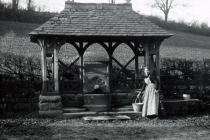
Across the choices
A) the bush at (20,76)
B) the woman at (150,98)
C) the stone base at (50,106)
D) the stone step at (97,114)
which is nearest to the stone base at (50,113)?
the stone base at (50,106)

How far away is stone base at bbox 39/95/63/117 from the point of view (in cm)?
1617

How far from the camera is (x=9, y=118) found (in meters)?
15.7

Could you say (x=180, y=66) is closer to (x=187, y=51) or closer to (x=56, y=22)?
(x=56, y=22)

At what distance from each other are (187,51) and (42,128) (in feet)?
92.9

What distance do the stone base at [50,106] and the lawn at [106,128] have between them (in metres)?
0.55

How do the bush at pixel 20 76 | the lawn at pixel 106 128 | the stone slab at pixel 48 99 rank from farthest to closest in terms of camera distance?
1. the bush at pixel 20 76
2. the stone slab at pixel 48 99
3. the lawn at pixel 106 128

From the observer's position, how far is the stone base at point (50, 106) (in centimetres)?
1617

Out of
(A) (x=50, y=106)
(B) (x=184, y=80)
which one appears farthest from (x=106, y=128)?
(B) (x=184, y=80)

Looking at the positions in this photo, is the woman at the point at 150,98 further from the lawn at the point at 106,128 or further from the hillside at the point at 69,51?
the hillside at the point at 69,51

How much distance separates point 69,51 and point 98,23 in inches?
615

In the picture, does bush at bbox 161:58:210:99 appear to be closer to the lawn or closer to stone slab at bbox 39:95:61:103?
the lawn

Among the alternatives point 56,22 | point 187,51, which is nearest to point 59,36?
point 56,22

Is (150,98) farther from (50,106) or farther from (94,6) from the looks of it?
(94,6)

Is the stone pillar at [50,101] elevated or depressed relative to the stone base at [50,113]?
elevated
